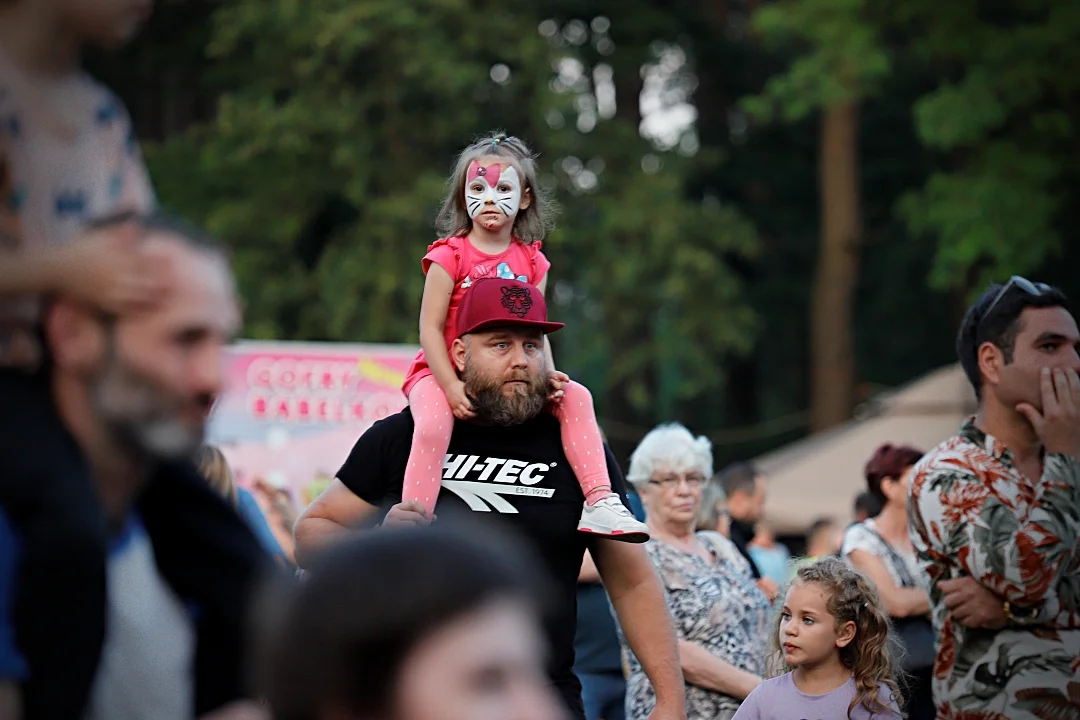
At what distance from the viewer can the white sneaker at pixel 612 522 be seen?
4.04m

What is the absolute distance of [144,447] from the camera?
2.17m

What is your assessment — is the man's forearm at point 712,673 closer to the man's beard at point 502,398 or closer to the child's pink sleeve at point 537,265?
the child's pink sleeve at point 537,265

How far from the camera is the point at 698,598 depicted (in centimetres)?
584

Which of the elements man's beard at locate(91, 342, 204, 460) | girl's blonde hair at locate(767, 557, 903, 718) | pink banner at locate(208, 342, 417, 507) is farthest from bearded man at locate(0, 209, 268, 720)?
pink banner at locate(208, 342, 417, 507)

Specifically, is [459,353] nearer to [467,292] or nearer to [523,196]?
[467,292]

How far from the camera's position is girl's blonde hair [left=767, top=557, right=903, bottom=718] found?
501 cm

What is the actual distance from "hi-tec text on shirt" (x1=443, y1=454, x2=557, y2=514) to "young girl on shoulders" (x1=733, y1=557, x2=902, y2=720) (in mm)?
1279

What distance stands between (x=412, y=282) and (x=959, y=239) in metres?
7.72

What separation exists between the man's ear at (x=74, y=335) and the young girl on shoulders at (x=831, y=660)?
3269 mm

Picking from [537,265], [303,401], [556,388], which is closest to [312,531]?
[556,388]

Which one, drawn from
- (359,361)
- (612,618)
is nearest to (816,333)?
(359,361)

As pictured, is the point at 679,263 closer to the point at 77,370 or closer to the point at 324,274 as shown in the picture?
the point at 324,274

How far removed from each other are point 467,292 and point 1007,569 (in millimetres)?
1797

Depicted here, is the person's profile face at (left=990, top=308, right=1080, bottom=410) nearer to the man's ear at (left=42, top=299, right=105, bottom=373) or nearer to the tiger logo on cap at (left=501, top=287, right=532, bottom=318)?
the tiger logo on cap at (left=501, top=287, right=532, bottom=318)
